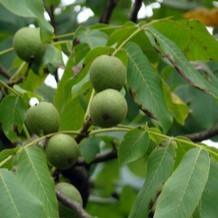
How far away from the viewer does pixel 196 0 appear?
3.66 m

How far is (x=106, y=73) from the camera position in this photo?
190cm

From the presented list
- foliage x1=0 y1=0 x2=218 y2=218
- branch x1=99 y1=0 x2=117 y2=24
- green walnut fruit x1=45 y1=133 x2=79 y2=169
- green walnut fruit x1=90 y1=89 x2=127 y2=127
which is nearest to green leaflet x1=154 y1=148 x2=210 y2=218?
foliage x1=0 y1=0 x2=218 y2=218

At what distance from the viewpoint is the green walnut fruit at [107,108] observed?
186cm

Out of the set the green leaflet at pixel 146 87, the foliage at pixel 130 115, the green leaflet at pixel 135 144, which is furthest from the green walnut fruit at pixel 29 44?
the green leaflet at pixel 135 144

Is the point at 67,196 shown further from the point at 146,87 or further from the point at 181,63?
the point at 181,63

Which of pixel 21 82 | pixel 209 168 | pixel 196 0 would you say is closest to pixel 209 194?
pixel 209 168

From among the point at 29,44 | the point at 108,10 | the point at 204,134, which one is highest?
the point at 29,44

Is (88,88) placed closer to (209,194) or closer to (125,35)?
(125,35)

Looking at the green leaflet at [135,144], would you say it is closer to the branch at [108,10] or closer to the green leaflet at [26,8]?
the green leaflet at [26,8]

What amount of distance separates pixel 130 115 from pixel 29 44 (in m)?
0.58

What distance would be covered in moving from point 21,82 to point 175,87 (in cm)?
73

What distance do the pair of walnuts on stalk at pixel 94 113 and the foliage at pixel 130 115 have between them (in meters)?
0.04

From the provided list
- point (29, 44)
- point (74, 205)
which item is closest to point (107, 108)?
point (74, 205)

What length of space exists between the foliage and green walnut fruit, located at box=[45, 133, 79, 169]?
0.04m
